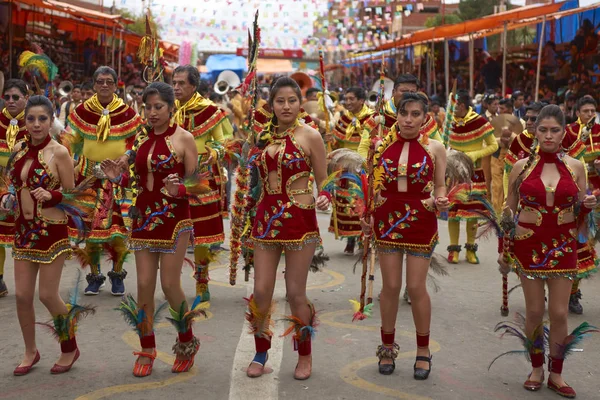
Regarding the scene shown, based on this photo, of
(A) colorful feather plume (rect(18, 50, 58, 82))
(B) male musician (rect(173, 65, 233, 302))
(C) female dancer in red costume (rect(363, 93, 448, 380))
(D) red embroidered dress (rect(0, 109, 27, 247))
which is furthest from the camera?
(A) colorful feather plume (rect(18, 50, 58, 82))

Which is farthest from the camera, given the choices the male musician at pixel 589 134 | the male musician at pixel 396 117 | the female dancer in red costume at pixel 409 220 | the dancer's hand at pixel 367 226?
the male musician at pixel 589 134

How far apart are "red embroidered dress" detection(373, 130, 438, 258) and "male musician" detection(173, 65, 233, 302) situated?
225cm

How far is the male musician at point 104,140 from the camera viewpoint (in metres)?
7.68

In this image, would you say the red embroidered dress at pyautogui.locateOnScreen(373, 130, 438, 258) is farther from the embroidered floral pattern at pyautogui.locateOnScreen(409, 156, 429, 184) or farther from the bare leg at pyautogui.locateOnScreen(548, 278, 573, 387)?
the bare leg at pyautogui.locateOnScreen(548, 278, 573, 387)

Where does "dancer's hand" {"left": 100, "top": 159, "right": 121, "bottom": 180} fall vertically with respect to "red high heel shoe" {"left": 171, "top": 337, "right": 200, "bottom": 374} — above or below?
above

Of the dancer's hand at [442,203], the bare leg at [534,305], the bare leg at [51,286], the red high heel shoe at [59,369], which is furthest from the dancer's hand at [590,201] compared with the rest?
the red high heel shoe at [59,369]

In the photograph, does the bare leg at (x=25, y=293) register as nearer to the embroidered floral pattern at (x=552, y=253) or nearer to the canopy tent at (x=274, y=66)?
the embroidered floral pattern at (x=552, y=253)

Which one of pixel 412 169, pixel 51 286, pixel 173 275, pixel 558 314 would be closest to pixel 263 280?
pixel 173 275

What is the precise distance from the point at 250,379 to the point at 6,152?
3826 millimetres

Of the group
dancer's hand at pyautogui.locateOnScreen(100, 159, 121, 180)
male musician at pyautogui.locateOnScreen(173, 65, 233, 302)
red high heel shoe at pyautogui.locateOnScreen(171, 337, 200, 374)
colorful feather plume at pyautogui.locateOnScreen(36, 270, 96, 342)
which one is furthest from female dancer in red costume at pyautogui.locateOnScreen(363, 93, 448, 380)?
male musician at pyautogui.locateOnScreen(173, 65, 233, 302)

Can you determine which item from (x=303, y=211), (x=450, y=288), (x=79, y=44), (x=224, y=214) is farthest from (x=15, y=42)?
(x=303, y=211)

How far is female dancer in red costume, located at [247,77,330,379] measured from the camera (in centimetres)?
529

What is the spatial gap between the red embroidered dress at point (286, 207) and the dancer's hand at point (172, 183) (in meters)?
0.57

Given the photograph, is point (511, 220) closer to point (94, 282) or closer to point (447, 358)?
point (447, 358)
